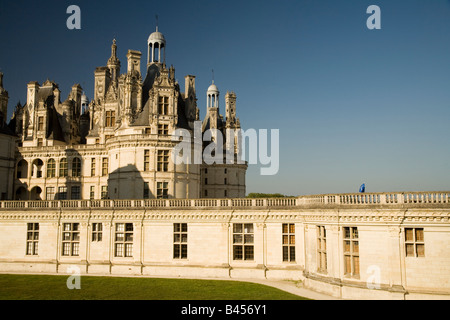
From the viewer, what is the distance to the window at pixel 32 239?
105 feet

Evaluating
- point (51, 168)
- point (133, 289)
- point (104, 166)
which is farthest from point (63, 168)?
point (133, 289)

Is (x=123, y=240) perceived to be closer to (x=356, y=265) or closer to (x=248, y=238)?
(x=248, y=238)

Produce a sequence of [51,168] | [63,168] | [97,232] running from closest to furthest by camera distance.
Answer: [97,232], [63,168], [51,168]

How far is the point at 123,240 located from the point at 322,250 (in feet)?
47.5

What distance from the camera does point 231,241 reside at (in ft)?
93.5

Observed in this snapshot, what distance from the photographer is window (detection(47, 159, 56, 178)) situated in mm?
53688

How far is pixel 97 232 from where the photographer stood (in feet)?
101

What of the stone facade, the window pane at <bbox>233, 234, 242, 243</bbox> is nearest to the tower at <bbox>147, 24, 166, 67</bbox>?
the stone facade

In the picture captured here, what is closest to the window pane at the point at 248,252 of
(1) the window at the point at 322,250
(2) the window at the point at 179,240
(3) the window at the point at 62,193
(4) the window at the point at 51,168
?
(2) the window at the point at 179,240

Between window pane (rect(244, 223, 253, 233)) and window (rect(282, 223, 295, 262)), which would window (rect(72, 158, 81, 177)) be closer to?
window pane (rect(244, 223, 253, 233))

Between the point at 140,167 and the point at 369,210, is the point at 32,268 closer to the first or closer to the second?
the point at 140,167
